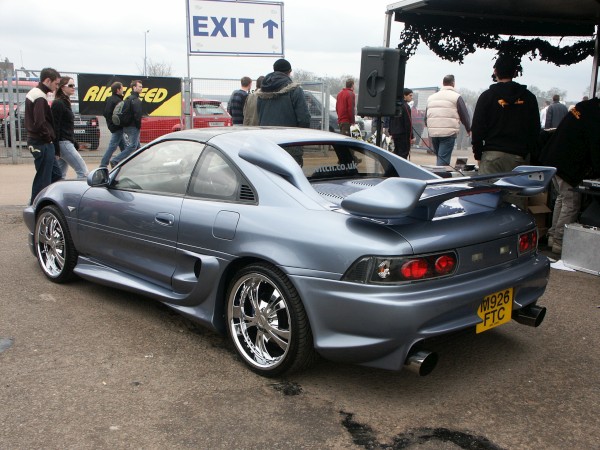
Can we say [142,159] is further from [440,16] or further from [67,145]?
[440,16]

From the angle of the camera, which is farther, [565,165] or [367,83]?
[367,83]

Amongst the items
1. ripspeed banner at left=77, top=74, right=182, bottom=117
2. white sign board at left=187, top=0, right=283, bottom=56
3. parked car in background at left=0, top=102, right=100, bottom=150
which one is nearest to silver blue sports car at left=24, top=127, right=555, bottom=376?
white sign board at left=187, top=0, right=283, bottom=56

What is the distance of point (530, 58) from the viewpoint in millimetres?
8719

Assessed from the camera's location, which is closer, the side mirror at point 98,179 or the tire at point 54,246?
the side mirror at point 98,179

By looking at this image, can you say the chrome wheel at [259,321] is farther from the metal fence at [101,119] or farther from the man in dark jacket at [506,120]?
the metal fence at [101,119]

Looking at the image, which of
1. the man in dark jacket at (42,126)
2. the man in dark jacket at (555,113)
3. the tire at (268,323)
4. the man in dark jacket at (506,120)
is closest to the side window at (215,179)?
the tire at (268,323)

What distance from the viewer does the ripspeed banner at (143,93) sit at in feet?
46.6

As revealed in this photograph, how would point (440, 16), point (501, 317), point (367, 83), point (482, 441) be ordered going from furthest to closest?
1. point (440, 16)
2. point (367, 83)
3. point (501, 317)
4. point (482, 441)

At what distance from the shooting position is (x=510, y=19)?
26.9ft

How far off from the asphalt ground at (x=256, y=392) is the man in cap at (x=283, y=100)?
12.5 feet

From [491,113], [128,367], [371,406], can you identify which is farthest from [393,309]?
[491,113]

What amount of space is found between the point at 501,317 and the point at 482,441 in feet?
2.54

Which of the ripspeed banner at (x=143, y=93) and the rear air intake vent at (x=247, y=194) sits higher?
the ripspeed banner at (x=143, y=93)

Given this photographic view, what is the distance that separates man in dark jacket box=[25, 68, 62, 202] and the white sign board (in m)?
4.10
